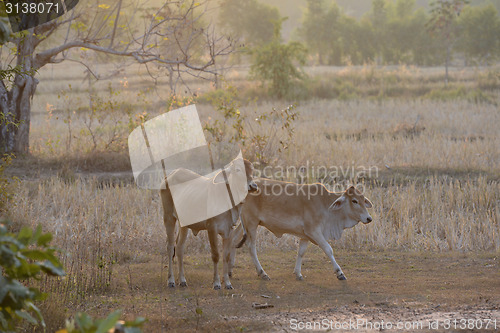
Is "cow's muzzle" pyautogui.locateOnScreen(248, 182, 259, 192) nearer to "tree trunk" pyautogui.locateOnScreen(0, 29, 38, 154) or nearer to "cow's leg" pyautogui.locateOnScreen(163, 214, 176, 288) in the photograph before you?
"cow's leg" pyautogui.locateOnScreen(163, 214, 176, 288)

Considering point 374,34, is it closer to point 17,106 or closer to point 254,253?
point 17,106

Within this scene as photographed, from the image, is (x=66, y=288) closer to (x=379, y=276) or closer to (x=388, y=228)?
(x=379, y=276)

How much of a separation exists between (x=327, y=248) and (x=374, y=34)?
58.1m

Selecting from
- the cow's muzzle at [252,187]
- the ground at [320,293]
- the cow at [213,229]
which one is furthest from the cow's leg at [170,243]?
the cow's muzzle at [252,187]

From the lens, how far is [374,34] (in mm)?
62219

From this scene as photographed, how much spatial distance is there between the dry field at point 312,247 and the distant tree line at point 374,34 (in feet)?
132

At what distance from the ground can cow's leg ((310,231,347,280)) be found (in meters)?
0.14

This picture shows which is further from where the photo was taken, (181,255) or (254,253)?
(254,253)

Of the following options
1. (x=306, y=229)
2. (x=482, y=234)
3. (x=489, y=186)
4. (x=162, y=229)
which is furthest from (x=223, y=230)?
(x=489, y=186)

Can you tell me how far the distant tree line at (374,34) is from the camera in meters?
55.6

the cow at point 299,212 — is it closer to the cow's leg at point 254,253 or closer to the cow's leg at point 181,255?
the cow's leg at point 254,253

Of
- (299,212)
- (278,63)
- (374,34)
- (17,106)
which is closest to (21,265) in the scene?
(299,212)

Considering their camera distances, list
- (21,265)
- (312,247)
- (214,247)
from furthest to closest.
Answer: (312,247) → (214,247) → (21,265)

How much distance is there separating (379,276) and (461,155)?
8061 millimetres
